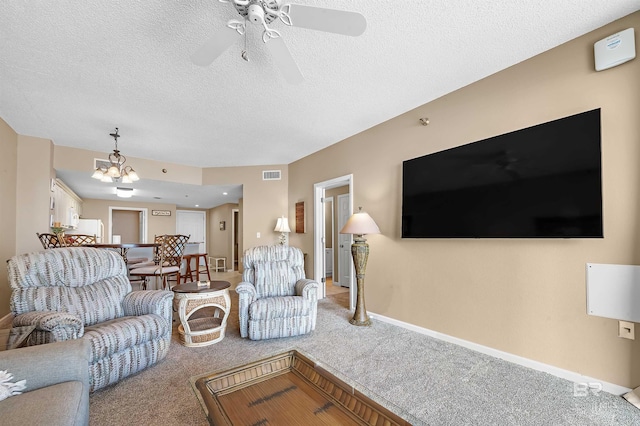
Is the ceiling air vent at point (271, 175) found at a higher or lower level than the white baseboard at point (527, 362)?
higher

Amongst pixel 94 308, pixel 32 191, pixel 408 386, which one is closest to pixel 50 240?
pixel 32 191

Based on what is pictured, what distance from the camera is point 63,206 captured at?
5418mm

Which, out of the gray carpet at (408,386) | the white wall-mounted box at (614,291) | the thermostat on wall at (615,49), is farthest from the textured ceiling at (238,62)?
the gray carpet at (408,386)

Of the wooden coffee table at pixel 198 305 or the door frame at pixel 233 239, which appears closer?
the wooden coffee table at pixel 198 305

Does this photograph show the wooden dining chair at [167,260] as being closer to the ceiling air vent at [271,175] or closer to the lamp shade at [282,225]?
the lamp shade at [282,225]

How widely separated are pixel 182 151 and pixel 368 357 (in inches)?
174

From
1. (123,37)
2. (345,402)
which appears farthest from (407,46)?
(345,402)

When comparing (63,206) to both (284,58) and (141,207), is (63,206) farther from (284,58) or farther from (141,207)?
(284,58)

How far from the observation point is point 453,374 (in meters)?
2.24

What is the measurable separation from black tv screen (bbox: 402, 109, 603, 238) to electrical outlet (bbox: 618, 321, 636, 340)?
626 millimetres

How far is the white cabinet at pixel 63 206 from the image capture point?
4754 mm

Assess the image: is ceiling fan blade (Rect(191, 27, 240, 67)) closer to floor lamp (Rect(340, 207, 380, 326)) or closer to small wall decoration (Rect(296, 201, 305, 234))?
floor lamp (Rect(340, 207, 380, 326))

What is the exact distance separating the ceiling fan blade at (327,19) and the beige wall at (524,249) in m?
1.79

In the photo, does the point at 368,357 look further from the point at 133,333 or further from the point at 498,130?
the point at 498,130
